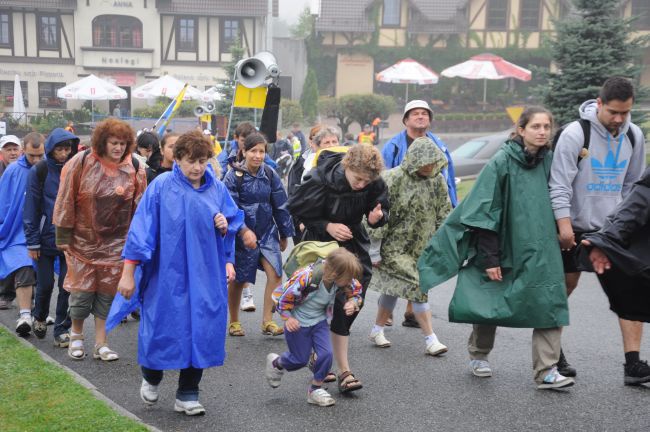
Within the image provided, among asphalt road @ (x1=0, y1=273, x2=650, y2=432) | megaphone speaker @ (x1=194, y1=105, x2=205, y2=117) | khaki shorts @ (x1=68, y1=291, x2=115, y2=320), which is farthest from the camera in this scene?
megaphone speaker @ (x1=194, y1=105, x2=205, y2=117)

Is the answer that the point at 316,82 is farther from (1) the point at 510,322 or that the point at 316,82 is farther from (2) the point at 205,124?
(1) the point at 510,322

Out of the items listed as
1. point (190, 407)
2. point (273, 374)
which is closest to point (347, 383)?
point (273, 374)

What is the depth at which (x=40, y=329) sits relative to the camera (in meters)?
7.57

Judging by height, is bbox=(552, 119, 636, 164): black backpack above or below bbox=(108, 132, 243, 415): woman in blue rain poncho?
above

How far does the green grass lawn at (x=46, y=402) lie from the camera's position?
16.2 feet

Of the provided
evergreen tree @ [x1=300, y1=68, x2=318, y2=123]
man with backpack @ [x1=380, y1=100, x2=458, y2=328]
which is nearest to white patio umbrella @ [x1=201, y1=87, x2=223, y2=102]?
evergreen tree @ [x1=300, y1=68, x2=318, y2=123]

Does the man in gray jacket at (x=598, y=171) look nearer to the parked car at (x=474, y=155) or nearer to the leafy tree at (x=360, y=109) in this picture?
the parked car at (x=474, y=155)

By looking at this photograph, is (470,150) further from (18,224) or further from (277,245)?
(18,224)

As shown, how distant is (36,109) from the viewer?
49250 millimetres

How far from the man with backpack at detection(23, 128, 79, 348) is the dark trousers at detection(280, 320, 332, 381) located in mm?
2631

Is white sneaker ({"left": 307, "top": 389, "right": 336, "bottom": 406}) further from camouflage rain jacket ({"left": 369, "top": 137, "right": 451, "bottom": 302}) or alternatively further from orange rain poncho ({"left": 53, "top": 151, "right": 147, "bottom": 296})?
orange rain poncho ({"left": 53, "top": 151, "right": 147, "bottom": 296})

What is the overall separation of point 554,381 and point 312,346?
1.72 m

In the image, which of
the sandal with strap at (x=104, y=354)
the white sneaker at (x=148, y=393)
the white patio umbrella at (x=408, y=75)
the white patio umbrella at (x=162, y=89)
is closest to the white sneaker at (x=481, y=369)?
the white sneaker at (x=148, y=393)

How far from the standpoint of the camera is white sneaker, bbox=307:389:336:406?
562 cm
